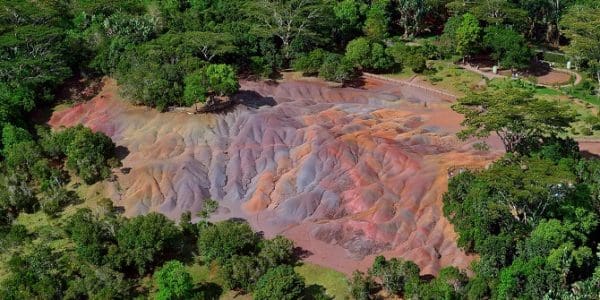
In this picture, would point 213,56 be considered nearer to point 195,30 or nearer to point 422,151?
point 195,30

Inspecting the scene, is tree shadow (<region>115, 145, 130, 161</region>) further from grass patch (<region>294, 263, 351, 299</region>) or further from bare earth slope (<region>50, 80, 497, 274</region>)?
grass patch (<region>294, 263, 351, 299</region>)

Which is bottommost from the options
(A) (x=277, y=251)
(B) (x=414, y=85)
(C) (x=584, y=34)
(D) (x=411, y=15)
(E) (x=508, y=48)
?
(A) (x=277, y=251)

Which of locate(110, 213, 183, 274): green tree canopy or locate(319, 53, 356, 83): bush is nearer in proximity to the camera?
locate(110, 213, 183, 274): green tree canopy

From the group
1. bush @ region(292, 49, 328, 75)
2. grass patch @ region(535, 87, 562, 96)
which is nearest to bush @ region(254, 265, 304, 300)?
bush @ region(292, 49, 328, 75)

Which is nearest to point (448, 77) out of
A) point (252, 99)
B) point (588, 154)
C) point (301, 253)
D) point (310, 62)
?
point (310, 62)

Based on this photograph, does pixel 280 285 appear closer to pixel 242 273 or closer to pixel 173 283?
pixel 242 273

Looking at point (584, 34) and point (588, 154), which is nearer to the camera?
point (588, 154)
